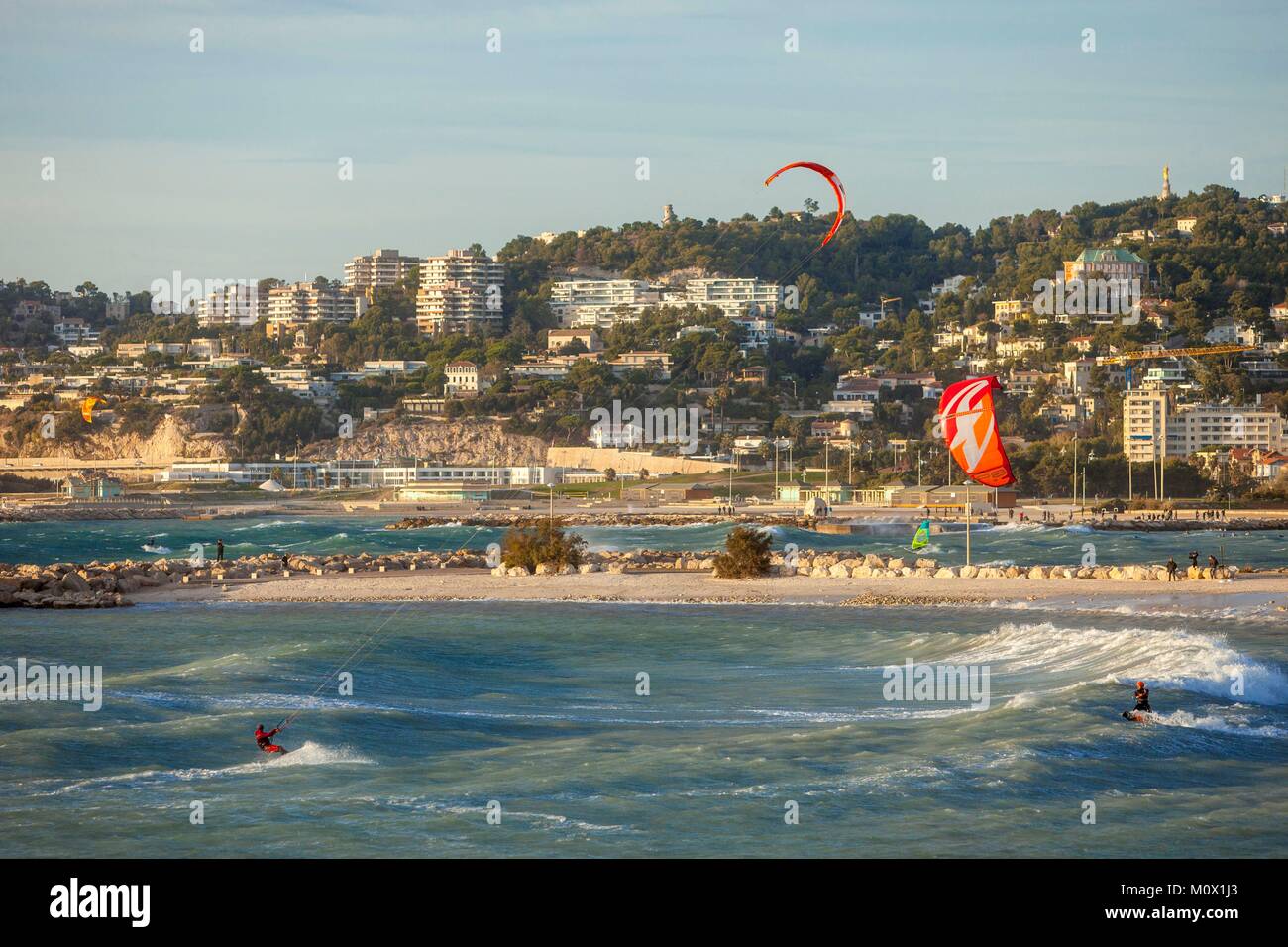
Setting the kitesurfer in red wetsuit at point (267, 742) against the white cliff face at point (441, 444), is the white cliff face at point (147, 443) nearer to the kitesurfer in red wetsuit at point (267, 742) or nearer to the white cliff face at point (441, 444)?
the white cliff face at point (441, 444)

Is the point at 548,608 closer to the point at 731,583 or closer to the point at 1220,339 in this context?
the point at 731,583

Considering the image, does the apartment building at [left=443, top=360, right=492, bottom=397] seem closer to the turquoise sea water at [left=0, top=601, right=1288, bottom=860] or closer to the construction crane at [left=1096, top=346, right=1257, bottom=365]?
the construction crane at [left=1096, top=346, right=1257, bottom=365]

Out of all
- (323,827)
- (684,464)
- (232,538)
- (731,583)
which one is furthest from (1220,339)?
(323,827)

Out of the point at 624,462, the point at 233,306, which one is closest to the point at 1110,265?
the point at 624,462

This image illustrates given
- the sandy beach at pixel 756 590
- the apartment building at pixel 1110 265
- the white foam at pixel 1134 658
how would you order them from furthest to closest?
1. the apartment building at pixel 1110 265
2. the sandy beach at pixel 756 590
3. the white foam at pixel 1134 658

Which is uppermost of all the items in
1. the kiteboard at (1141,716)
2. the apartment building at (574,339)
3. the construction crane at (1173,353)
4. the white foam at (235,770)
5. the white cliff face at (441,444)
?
the apartment building at (574,339)

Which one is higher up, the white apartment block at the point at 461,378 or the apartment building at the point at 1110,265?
the apartment building at the point at 1110,265

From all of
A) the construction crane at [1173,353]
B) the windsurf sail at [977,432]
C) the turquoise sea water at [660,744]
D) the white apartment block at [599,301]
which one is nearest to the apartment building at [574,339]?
the white apartment block at [599,301]
